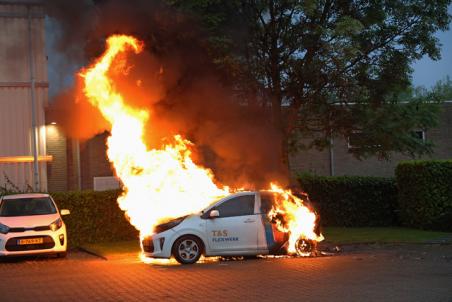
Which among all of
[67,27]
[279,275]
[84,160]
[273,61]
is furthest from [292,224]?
[84,160]

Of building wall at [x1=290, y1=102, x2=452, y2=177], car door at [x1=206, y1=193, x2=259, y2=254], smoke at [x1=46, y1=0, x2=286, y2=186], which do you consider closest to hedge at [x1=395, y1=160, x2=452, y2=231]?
smoke at [x1=46, y1=0, x2=286, y2=186]

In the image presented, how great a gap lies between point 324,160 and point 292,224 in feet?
60.9

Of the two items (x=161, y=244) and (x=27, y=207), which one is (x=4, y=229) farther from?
(x=161, y=244)

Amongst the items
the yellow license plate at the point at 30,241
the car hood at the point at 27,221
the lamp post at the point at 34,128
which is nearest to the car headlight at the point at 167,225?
the yellow license plate at the point at 30,241

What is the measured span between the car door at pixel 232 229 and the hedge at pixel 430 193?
8258 millimetres

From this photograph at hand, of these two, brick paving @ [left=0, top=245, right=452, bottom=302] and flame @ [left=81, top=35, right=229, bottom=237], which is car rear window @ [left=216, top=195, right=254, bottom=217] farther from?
brick paving @ [left=0, top=245, right=452, bottom=302]

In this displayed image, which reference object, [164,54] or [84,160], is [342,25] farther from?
[84,160]

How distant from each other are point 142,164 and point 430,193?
956 centimetres

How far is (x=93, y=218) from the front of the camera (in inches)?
758

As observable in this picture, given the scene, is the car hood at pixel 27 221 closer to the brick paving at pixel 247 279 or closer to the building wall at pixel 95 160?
the brick paving at pixel 247 279

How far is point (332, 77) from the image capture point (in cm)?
1750

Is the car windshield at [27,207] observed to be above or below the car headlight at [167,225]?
above

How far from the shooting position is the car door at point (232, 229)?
13766mm

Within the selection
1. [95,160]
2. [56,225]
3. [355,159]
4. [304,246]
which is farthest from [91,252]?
[355,159]
